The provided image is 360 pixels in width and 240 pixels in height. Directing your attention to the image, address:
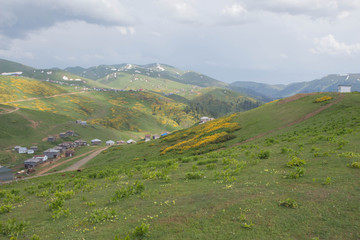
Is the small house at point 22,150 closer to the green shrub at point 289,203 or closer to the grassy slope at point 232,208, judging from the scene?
the grassy slope at point 232,208

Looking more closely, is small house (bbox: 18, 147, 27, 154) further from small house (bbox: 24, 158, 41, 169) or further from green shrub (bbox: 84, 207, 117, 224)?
green shrub (bbox: 84, 207, 117, 224)

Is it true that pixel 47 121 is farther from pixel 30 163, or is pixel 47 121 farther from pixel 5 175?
pixel 5 175

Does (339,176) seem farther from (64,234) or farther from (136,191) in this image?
(64,234)

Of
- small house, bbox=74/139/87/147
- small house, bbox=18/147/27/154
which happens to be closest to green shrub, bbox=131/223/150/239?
small house, bbox=18/147/27/154

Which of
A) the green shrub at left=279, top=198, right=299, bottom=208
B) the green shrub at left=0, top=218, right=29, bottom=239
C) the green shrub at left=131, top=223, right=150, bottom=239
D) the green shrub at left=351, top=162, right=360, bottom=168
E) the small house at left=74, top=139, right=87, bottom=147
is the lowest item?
the small house at left=74, top=139, right=87, bottom=147

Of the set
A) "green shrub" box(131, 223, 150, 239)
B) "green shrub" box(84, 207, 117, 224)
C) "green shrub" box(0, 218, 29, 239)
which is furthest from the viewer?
"green shrub" box(84, 207, 117, 224)

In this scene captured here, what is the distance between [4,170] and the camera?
210 feet

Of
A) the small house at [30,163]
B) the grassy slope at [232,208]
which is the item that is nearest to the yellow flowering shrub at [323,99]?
the grassy slope at [232,208]

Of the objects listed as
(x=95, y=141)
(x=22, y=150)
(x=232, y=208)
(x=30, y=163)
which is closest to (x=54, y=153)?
(x=22, y=150)

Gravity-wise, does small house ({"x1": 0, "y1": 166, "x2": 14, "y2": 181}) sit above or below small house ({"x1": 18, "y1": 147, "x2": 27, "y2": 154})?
below

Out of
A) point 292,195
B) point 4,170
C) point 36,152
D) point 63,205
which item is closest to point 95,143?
point 36,152

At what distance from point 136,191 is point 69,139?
11618 centimetres

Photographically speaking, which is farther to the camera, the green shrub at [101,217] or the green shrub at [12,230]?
the green shrub at [101,217]

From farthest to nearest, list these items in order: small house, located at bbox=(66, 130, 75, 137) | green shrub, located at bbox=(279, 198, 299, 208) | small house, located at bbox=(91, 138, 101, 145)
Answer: small house, located at bbox=(66, 130, 75, 137)
small house, located at bbox=(91, 138, 101, 145)
green shrub, located at bbox=(279, 198, 299, 208)
